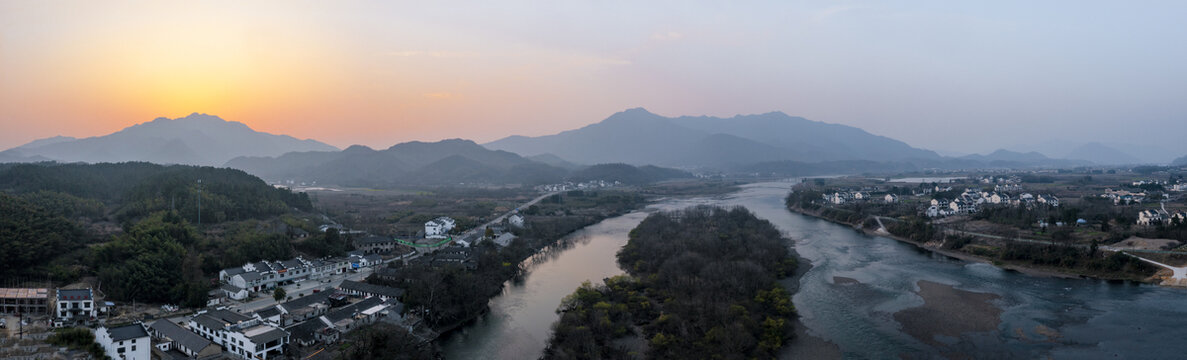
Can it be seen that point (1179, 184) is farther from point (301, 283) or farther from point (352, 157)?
point (352, 157)

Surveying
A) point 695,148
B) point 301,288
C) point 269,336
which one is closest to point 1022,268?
point 269,336

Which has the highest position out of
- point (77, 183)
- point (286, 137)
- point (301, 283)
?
point (286, 137)

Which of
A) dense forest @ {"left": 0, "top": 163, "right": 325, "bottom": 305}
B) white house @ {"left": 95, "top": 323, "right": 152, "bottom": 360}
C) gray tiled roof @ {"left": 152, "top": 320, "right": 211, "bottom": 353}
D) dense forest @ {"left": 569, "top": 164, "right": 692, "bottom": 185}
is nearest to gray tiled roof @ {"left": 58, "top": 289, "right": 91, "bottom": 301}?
dense forest @ {"left": 0, "top": 163, "right": 325, "bottom": 305}

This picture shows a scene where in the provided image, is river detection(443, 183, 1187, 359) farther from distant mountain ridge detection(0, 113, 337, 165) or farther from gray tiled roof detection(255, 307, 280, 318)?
distant mountain ridge detection(0, 113, 337, 165)

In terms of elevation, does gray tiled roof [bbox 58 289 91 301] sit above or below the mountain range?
below

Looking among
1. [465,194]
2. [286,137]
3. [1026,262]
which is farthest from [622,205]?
[286,137]

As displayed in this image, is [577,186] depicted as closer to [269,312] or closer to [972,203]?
[972,203]
